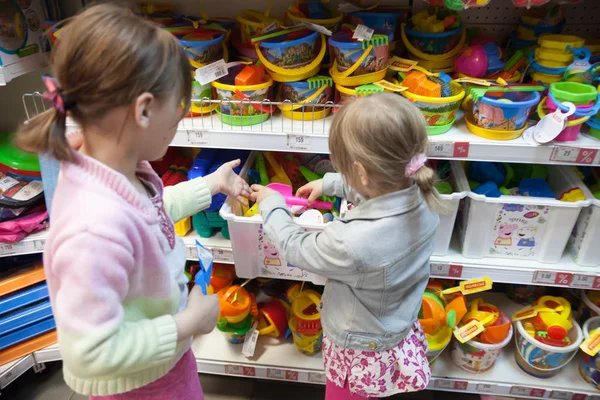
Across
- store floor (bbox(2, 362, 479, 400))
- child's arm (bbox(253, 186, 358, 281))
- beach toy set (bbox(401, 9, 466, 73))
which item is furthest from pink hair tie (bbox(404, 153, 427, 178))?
store floor (bbox(2, 362, 479, 400))

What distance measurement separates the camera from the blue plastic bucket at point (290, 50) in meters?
1.36

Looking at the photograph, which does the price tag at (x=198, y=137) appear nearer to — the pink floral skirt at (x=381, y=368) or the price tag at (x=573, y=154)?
the pink floral skirt at (x=381, y=368)

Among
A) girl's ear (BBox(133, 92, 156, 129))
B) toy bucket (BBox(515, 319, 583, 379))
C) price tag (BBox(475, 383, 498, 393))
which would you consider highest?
girl's ear (BBox(133, 92, 156, 129))

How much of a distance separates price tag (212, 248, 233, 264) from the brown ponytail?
2.83 ft

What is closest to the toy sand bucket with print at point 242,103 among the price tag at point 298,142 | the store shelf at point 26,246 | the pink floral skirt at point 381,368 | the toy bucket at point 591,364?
the price tag at point 298,142

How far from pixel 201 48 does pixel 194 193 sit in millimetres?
529

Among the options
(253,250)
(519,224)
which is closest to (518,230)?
(519,224)

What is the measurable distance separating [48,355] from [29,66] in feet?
3.33

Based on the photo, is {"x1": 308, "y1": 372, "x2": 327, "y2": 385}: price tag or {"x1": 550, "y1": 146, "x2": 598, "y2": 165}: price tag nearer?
{"x1": 550, "y1": 146, "x2": 598, "y2": 165}: price tag

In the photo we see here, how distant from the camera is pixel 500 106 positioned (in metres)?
1.26

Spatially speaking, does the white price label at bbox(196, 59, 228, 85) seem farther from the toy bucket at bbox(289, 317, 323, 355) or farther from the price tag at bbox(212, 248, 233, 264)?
the toy bucket at bbox(289, 317, 323, 355)

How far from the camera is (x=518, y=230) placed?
1.45 meters

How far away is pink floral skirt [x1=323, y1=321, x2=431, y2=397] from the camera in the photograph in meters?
1.21

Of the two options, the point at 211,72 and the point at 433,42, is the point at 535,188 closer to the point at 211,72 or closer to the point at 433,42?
the point at 433,42
